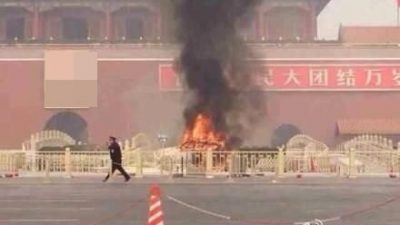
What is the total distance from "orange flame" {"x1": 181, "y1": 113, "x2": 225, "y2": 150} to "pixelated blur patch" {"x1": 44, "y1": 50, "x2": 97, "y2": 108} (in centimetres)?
2015

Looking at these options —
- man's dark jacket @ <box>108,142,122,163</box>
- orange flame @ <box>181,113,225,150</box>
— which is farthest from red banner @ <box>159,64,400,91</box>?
man's dark jacket @ <box>108,142,122,163</box>

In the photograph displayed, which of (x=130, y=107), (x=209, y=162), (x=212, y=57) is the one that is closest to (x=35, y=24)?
(x=130, y=107)

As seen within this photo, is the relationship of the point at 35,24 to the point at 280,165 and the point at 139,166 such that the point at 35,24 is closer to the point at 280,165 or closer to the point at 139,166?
the point at 139,166

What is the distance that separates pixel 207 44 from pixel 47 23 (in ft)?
110

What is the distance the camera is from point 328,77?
54719 millimetres

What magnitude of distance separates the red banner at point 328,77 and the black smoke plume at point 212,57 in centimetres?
1792

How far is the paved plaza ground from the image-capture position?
54.3 feet

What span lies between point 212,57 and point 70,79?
805 inches

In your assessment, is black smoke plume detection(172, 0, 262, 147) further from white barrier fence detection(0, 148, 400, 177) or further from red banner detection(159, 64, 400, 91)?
red banner detection(159, 64, 400, 91)

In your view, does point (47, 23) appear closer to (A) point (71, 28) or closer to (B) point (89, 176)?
(A) point (71, 28)

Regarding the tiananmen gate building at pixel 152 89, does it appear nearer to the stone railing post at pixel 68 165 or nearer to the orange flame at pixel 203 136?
the orange flame at pixel 203 136

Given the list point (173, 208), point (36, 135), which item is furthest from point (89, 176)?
point (36, 135)

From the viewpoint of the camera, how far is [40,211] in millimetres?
18047

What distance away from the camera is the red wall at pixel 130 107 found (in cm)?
5450
